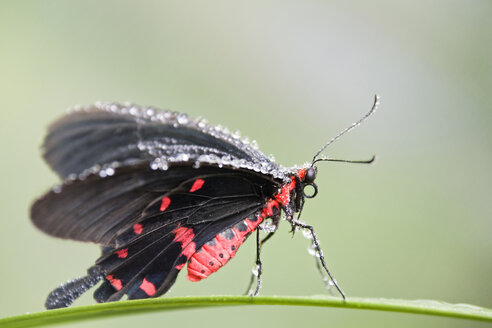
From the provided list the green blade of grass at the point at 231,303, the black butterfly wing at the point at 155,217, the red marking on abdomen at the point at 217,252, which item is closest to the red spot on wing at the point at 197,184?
the black butterfly wing at the point at 155,217

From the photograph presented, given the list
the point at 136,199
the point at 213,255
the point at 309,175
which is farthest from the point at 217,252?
the point at 309,175

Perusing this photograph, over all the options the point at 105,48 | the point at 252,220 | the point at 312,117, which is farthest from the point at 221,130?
the point at 105,48

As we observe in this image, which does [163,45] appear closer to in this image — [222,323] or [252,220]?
[222,323]

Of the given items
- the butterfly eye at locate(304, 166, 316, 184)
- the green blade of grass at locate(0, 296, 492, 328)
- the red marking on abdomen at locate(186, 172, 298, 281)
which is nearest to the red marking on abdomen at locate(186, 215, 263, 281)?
the red marking on abdomen at locate(186, 172, 298, 281)

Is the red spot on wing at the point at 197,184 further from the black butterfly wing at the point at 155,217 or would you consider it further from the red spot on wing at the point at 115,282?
the red spot on wing at the point at 115,282

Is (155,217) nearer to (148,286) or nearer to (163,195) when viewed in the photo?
(163,195)
